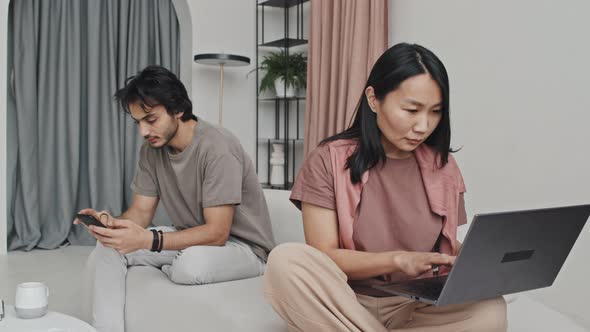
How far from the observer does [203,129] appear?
2.28 metres

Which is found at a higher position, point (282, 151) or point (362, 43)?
point (362, 43)

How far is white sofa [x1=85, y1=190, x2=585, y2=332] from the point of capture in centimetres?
174

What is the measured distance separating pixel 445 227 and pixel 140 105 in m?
1.12

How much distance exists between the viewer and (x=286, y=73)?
444cm

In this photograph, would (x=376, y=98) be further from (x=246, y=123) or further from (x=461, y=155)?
(x=246, y=123)

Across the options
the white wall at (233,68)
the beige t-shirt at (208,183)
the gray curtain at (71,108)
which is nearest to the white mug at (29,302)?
the beige t-shirt at (208,183)

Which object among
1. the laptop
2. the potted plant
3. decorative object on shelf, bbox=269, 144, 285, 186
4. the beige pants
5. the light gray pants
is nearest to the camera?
the laptop

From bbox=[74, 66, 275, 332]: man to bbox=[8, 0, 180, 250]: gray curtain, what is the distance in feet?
7.13

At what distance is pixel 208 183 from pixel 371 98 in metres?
0.75

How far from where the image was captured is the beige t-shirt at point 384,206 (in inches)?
64.5

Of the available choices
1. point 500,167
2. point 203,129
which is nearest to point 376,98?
point 203,129

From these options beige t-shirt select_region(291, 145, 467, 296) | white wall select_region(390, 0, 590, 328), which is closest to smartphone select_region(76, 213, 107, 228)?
beige t-shirt select_region(291, 145, 467, 296)

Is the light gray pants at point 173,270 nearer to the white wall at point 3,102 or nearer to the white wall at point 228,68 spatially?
the white wall at point 3,102

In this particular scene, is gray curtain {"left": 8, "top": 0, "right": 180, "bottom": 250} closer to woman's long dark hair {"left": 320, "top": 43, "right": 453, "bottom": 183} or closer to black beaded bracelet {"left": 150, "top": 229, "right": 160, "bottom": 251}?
black beaded bracelet {"left": 150, "top": 229, "right": 160, "bottom": 251}
